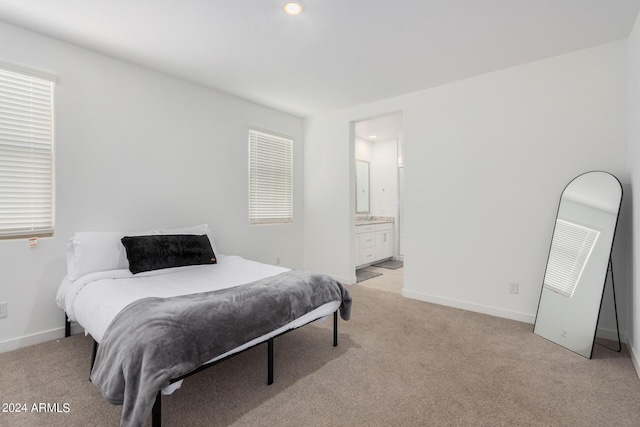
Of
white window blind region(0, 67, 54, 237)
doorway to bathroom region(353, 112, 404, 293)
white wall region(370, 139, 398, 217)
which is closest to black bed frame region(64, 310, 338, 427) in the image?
white window blind region(0, 67, 54, 237)

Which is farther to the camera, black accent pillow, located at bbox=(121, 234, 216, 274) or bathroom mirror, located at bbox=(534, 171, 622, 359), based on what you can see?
black accent pillow, located at bbox=(121, 234, 216, 274)

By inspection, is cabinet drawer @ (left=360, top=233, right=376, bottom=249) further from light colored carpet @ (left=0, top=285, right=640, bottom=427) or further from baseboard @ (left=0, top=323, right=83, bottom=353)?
baseboard @ (left=0, top=323, right=83, bottom=353)

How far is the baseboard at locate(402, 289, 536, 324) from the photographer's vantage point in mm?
3218

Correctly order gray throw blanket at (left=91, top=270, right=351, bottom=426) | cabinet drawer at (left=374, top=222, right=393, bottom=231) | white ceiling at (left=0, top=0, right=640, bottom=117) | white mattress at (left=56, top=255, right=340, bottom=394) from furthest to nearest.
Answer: cabinet drawer at (left=374, top=222, right=393, bottom=231), white ceiling at (left=0, top=0, right=640, bottom=117), white mattress at (left=56, top=255, right=340, bottom=394), gray throw blanket at (left=91, top=270, right=351, bottom=426)

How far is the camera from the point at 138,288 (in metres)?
2.29

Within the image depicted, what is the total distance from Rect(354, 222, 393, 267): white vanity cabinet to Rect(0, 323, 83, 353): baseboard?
4000 mm

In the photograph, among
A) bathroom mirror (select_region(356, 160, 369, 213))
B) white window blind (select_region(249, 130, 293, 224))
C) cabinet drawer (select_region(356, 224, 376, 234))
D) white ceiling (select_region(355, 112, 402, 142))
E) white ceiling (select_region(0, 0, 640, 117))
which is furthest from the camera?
bathroom mirror (select_region(356, 160, 369, 213))

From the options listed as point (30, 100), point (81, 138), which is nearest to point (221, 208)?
point (81, 138)

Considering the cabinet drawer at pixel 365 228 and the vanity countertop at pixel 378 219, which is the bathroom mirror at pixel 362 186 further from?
the cabinet drawer at pixel 365 228

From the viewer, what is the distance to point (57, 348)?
8.52ft

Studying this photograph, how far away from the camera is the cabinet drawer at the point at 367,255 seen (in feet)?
18.8

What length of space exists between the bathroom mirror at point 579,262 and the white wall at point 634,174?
165 mm

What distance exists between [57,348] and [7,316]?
46 centimetres

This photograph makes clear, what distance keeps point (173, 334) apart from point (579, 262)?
10.4 ft
